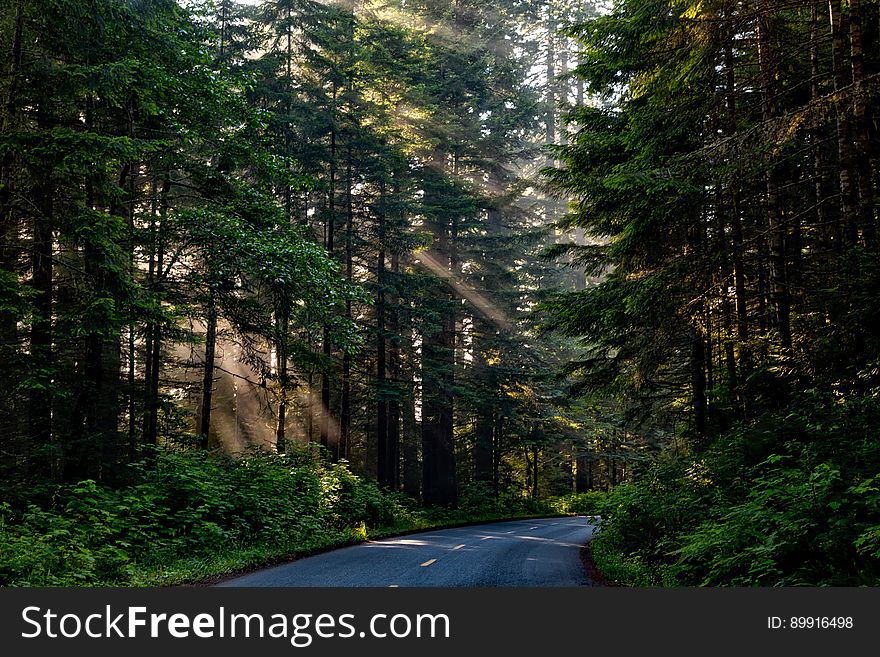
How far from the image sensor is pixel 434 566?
418 inches

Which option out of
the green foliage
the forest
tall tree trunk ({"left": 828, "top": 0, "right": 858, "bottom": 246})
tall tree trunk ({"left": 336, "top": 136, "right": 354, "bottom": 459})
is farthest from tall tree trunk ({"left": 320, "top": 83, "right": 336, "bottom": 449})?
tall tree trunk ({"left": 828, "top": 0, "right": 858, "bottom": 246})

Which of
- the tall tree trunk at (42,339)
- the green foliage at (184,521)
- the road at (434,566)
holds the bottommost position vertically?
the road at (434,566)

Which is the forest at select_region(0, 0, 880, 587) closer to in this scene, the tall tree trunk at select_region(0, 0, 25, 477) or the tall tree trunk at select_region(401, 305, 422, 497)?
the tall tree trunk at select_region(0, 0, 25, 477)

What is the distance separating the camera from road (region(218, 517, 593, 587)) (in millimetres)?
8867

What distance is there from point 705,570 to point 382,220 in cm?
1915

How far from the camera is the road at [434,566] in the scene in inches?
349

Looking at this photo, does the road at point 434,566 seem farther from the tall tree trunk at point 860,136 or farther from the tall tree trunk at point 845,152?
the tall tree trunk at point 860,136

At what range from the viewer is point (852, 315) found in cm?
753

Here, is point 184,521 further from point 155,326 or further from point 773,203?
point 773,203

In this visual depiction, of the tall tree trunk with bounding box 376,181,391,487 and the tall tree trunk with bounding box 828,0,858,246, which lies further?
the tall tree trunk with bounding box 376,181,391,487

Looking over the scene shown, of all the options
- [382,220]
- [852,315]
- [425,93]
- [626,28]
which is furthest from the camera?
[425,93]

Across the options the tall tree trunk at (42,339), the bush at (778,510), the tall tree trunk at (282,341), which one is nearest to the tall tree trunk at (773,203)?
the bush at (778,510)

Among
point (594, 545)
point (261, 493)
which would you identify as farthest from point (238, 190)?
point (594, 545)

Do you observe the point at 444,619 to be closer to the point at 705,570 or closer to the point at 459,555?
the point at 705,570
